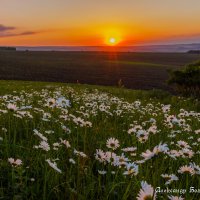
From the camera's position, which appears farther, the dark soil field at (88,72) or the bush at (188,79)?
the dark soil field at (88,72)

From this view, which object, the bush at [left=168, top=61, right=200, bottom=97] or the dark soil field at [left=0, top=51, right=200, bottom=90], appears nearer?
the bush at [left=168, top=61, right=200, bottom=97]

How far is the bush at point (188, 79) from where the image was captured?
80.7 feet

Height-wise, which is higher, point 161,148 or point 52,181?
point 161,148

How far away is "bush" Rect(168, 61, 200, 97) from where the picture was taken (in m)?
24.6

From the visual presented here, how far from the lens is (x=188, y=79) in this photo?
81.8 feet

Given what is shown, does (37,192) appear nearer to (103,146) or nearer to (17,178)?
(17,178)

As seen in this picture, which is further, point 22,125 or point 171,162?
point 22,125

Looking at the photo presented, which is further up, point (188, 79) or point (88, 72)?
point (188, 79)

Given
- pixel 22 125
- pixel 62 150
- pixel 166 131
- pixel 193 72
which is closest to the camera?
pixel 62 150

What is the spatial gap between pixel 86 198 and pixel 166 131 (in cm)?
418

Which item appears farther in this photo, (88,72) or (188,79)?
(88,72)

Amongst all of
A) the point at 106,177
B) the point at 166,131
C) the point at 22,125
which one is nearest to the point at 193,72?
the point at 166,131

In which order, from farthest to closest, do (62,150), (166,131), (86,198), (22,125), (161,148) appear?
1. (166,131)
2. (22,125)
3. (62,150)
4. (86,198)
5. (161,148)

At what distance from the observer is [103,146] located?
530 centimetres
